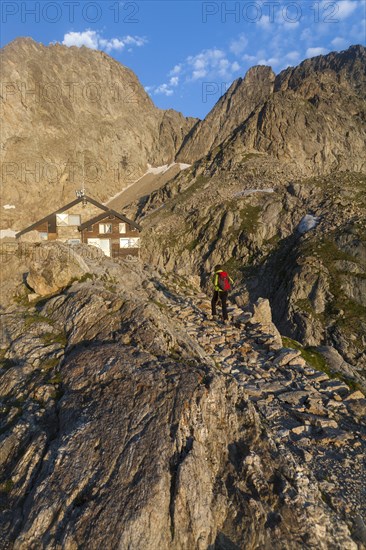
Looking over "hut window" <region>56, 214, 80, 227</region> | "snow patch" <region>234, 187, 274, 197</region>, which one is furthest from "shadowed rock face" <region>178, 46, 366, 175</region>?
"hut window" <region>56, 214, 80, 227</region>

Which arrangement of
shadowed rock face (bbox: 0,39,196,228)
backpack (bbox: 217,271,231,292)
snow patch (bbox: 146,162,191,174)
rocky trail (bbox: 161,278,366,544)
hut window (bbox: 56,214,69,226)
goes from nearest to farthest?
1. rocky trail (bbox: 161,278,366,544)
2. backpack (bbox: 217,271,231,292)
3. hut window (bbox: 56,214,69,226)
4. shadowed rock face (bbox: 0,39,196,228)
5. snow patch (bbox: 146,162,191,174)

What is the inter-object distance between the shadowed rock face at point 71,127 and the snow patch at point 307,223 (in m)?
97.4

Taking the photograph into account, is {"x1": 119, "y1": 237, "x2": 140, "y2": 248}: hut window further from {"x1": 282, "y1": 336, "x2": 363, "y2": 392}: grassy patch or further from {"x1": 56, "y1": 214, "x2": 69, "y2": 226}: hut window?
{"x1": 282, "y1": 336, "x2": 363, "y2": 392}: grassy patch

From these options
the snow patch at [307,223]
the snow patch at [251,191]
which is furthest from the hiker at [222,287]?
the snow patch at [251,191]

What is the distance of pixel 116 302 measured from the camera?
12.5 meters

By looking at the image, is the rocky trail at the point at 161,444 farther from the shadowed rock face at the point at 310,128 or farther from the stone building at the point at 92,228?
the shadowed rock face at the point at 310,128

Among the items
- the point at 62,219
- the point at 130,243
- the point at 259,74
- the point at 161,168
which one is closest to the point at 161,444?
the point at 130,243

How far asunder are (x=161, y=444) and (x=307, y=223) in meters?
57.6

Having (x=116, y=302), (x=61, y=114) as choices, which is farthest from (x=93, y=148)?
(x=116, y=302)

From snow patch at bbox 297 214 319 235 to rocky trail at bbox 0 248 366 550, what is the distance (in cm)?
4922

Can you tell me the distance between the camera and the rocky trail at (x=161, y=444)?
5949 millimetres

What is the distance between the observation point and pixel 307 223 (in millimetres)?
58531

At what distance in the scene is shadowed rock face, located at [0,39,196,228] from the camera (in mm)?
125750

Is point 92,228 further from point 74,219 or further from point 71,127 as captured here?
point 71,127
